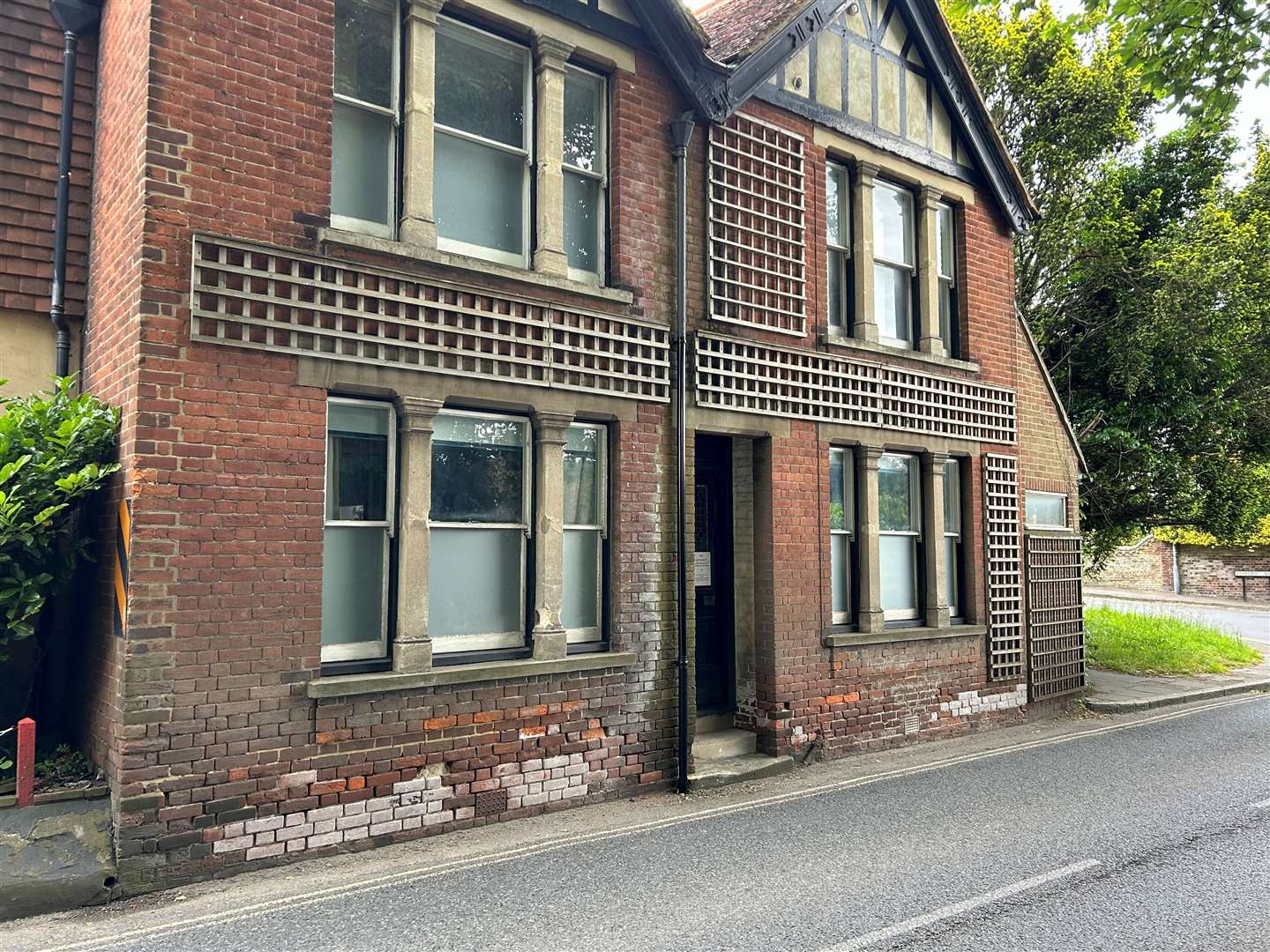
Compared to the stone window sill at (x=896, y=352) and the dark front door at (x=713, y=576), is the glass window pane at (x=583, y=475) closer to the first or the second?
the dark front door at (x=713, y=576)

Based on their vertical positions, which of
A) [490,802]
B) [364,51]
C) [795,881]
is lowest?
[795,881]

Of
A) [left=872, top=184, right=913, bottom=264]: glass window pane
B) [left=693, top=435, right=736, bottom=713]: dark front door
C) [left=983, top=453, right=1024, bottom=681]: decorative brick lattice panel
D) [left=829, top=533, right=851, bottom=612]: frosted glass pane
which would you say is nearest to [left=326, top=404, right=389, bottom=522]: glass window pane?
[left=693, top=435, right=736, bottom=713]: dark front door

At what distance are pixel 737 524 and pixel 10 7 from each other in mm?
7451

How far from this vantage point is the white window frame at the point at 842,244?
34.0 feet

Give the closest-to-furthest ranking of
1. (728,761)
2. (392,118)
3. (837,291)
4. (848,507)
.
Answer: (392,118), (728,761), (848,507), (837,291)

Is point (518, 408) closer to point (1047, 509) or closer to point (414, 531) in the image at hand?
point (414, 531)

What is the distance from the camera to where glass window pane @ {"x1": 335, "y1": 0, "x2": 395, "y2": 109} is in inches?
271

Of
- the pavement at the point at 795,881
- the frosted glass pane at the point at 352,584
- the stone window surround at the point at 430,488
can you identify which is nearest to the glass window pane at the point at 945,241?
the stone window surround at the point at 430,488

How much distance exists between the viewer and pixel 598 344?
7938 mm

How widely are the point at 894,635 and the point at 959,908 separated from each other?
16.3 ft

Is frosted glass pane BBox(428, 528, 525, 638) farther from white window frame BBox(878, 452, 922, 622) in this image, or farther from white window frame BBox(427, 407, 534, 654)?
white window frame BBox(878, 452, 922, 622)

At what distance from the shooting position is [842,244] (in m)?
10.5

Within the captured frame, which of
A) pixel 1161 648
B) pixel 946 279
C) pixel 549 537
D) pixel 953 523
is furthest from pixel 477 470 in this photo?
pixel 1161 648

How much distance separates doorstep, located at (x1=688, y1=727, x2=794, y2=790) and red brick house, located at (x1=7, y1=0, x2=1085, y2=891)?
0.06 metres
